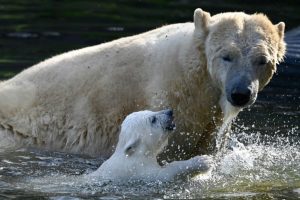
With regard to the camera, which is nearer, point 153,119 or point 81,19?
point 153,119

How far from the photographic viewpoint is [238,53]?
25.5 ft

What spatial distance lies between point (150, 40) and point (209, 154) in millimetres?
1186

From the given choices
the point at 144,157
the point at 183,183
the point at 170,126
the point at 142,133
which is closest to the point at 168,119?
the point at 170,126

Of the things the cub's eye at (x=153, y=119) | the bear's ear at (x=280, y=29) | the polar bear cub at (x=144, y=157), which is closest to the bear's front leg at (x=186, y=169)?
the polar bear cub at (x=144, y=157)

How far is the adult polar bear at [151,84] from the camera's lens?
781 cm

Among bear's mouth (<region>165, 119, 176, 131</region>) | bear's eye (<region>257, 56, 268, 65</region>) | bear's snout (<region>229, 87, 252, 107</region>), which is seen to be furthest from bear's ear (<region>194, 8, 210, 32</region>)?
bear's mouth (<region>165, 119, 176, 131</region>)

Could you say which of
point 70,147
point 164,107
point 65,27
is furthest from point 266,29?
point 65,27

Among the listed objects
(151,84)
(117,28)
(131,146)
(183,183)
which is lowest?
(183,183)

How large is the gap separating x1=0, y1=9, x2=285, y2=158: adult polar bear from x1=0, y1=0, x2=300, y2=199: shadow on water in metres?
0.29

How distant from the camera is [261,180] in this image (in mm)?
8336

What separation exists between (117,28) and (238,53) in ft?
26.7

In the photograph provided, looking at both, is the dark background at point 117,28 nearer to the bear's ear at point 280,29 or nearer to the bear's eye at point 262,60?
the bear's ear at point 280,29

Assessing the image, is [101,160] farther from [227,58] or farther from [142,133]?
[227,58]

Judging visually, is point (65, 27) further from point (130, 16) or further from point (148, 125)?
point (148, 125)
